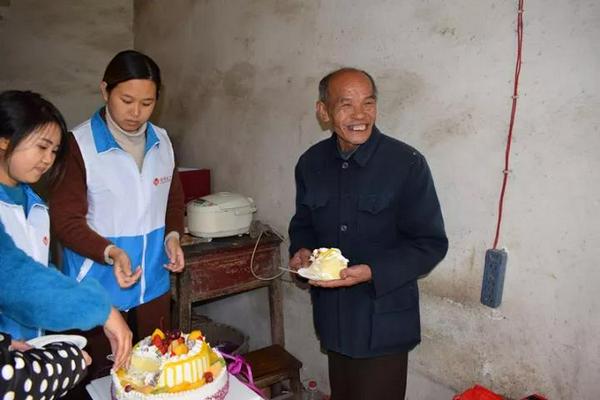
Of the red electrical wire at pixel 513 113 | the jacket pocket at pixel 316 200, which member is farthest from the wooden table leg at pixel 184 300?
the red electrical wire at pixel 513 113

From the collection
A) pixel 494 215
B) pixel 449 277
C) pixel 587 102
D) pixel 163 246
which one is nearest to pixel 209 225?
pixel 163 246

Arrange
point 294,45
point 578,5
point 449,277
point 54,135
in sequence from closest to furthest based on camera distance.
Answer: point 54,135 → point 578,5 → point 449,277 → point 294,45

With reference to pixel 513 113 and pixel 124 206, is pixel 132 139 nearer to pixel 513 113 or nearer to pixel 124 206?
pixel 124 206

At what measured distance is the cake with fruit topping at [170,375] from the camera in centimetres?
146

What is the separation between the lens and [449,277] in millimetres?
2275

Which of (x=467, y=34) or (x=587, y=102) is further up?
(x=467, y=34)

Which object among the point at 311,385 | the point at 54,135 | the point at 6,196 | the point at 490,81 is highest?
the point at 490,81

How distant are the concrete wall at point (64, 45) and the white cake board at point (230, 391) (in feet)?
12.7

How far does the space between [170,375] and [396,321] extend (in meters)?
0.90

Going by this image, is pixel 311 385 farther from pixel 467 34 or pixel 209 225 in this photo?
pixel 467 34

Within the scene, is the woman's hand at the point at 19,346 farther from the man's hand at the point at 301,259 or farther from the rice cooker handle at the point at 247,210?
the rice cooker handle at the point at 247,210

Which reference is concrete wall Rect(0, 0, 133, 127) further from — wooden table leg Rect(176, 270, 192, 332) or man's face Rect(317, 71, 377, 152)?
man's face Rect(317, 71, 377, 152)

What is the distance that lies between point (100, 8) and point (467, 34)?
13.7 ft

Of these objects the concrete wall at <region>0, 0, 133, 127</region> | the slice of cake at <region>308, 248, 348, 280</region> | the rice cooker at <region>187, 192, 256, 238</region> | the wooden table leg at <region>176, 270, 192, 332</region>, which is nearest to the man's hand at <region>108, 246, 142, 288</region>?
the slice of cake at <region>308, 248, 348, 280</region>
